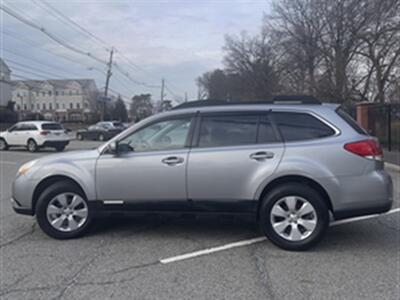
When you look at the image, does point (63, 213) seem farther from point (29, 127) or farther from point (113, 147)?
point (29, 127)

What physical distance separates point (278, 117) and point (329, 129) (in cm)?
63

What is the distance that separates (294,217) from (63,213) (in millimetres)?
2981

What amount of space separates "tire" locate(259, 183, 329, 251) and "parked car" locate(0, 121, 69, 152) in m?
20.0

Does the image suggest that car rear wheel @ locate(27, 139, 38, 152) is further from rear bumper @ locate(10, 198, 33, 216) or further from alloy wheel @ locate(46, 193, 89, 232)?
alloy wheel @ locate(46, 193, 89, 232)

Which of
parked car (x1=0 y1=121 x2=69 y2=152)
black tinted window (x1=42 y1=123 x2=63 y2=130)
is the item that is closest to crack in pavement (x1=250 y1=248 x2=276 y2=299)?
parked car (x1=0 y1=121 x2=69 y2=152)

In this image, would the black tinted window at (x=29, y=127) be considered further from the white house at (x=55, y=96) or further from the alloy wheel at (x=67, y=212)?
the white house at (x=55, y=96)

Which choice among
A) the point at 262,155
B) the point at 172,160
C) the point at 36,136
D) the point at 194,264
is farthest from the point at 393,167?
the point at 36,136

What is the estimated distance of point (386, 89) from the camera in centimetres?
2950

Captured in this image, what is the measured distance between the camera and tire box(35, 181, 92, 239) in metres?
5.70

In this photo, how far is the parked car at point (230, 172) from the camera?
16.7ft

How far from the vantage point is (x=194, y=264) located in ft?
15.5

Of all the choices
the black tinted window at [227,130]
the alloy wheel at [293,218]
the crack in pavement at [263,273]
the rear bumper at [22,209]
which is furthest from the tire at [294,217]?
the rear bumper at [22,209]

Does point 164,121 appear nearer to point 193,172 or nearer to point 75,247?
point 193,172

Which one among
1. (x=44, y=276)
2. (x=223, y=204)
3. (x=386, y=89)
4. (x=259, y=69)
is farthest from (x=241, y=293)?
(x=259, y=69)
